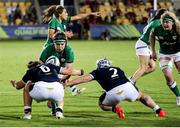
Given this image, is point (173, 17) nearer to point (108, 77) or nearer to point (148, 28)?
point (148, 28)

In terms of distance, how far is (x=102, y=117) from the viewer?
37.0ft

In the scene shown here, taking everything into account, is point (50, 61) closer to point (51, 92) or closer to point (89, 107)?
point (51, 92)

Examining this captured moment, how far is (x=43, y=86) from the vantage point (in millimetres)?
10734

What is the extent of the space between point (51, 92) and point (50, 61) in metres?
0.84

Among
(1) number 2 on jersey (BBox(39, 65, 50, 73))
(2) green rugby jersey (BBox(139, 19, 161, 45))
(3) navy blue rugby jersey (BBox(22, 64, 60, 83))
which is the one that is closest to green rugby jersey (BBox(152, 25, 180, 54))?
(2) green rugby jersey (BBox(139, 19, 161, 45))

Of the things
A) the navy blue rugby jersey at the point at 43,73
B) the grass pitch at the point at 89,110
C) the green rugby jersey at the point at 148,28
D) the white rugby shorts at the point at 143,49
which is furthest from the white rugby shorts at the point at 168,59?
the navy blue rugby jersey at the point at 43,73

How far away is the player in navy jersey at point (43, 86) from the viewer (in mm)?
10719

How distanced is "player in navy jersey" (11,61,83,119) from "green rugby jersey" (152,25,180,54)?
2806mm

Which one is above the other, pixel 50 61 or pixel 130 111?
pixel 50 61

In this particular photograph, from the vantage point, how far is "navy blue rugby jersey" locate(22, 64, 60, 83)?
10828mm

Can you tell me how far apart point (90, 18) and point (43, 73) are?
31.5 meters

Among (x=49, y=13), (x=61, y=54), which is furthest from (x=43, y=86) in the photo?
(x=49, y=13)

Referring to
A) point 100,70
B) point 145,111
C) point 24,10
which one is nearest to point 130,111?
point 145,111

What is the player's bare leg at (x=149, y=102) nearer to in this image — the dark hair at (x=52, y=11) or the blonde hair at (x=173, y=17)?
the blonde hair at (x=173, y=17)
